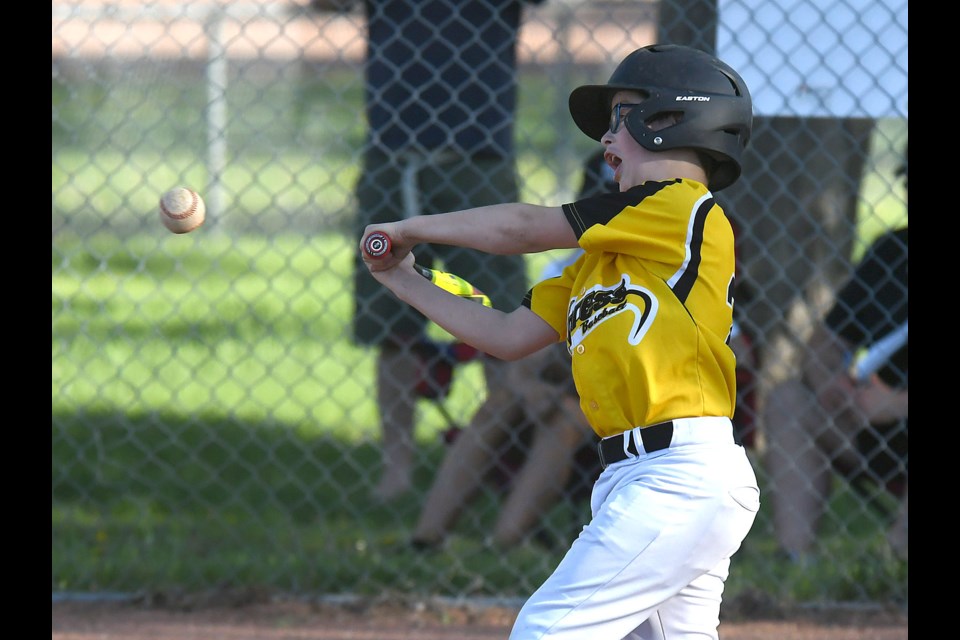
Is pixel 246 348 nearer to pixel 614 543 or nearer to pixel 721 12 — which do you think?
pixel 721 12

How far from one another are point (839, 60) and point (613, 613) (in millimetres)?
2448

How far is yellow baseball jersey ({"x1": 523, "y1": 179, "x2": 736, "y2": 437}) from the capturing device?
2.42 meters

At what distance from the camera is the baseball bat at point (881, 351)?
4438 mm

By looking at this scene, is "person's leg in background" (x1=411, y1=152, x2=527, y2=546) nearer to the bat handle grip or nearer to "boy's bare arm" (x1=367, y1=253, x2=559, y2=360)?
"boy's bare arm" (x1=367, y1=253, x2=559, y2=360)

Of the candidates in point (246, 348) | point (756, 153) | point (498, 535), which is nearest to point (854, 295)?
point (756, 153)

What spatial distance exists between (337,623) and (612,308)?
198 centimetres

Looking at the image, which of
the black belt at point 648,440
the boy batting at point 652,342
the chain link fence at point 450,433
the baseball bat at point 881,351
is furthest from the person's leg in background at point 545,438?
the black belt at point 648,440

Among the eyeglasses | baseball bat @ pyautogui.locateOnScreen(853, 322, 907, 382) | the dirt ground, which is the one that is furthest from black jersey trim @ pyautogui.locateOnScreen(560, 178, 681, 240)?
baseball bat @ pyautogui.locateOnScreen(853, 322, 907, 382)

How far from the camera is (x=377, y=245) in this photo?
249cm

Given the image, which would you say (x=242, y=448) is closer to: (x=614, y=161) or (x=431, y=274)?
(x=431, y=274)

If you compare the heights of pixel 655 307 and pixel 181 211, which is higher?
pixel 181 211

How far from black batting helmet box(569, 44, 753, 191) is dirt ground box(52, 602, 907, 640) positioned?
6.43 feet

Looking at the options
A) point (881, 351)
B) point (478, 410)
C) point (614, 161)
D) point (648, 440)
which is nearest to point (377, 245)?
point (614, 161)

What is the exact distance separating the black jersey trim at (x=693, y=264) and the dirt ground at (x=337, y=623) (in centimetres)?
184
